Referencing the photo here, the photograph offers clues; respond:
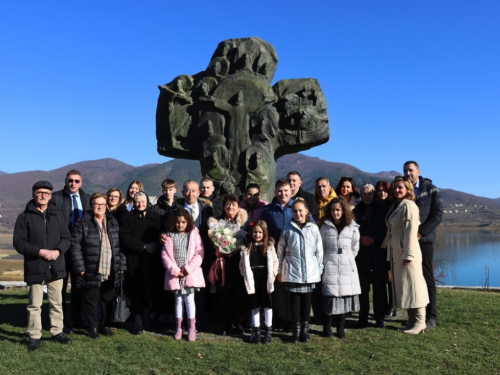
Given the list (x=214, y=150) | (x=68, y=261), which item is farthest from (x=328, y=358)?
(x=214, y=150)

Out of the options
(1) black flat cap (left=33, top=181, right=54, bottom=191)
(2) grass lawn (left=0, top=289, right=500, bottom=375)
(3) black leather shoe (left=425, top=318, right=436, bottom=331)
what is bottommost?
(2) grass lawn (left=0, top=289, right=500, bottom=375)

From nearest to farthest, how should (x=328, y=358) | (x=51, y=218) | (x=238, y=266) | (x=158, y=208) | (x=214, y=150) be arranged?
(x=328, y=358) → (x=51, y=218) → (x=238, y=266) → (x=158, y=208) → (x=214, y=150)

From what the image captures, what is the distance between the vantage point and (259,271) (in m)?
5.20

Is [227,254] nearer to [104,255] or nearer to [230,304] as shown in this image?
[230,304]

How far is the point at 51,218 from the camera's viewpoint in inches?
197

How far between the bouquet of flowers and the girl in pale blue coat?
0.91 meters

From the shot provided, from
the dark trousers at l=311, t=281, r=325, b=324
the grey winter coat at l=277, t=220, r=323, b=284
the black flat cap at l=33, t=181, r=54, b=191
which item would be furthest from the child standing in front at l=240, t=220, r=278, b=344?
the black flat cap at l=33, t=181, r=54, b=191

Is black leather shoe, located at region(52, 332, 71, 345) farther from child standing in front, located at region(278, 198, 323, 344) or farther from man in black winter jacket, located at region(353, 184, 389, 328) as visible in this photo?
man in black winter jacket, located at region(353, 184, 389, 328)

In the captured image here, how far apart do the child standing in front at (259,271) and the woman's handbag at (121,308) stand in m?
1.39

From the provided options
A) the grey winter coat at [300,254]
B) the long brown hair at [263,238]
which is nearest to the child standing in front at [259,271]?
the long brown hair at [263,238]

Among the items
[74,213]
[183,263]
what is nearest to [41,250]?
[74,213]

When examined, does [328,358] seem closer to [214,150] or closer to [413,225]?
[413,225]

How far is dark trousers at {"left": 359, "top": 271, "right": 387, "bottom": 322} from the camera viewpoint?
572cm

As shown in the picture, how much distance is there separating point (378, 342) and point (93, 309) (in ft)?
9.83
